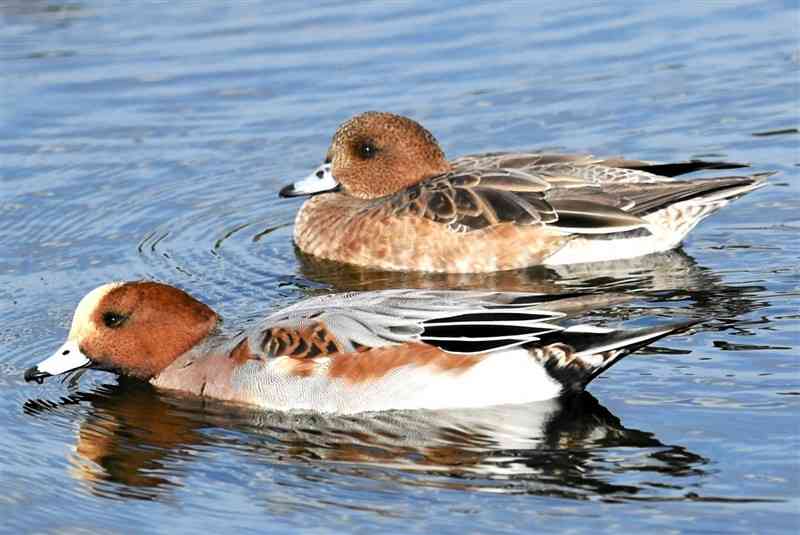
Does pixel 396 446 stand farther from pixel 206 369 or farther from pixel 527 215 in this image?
pixel 527 215

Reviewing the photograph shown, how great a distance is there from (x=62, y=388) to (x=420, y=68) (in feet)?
19.2

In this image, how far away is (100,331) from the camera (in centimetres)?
833

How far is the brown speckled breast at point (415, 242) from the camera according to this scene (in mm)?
10539

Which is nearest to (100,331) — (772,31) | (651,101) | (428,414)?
(428,414)

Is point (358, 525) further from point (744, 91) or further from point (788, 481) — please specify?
point (744, 91)

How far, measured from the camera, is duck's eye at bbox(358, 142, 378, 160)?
11.4m

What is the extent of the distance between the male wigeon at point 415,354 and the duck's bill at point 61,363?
0.65 m

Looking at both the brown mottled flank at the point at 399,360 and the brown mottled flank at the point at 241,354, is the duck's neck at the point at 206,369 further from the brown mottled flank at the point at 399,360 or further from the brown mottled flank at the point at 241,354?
the brown mottled flank at the point at 399,360

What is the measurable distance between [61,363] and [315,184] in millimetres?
3525

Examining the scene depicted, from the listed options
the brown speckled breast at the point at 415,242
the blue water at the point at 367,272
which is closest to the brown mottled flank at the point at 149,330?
the blue water at the point at 367,272

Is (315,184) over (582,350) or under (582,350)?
over

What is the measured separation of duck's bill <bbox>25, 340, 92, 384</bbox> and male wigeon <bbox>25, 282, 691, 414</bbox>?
648 millimetres

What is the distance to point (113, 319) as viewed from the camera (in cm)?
837

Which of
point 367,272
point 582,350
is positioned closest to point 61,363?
point 582,350
